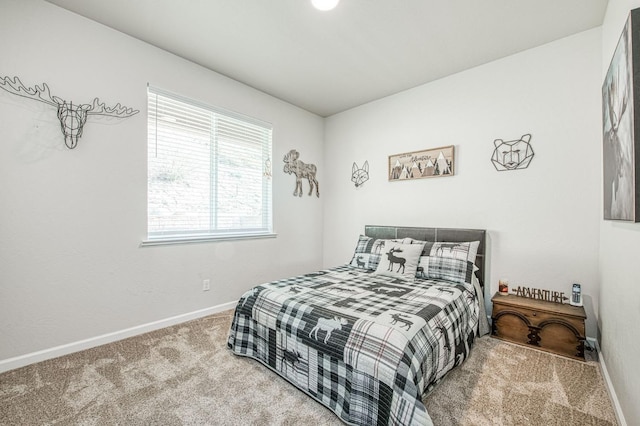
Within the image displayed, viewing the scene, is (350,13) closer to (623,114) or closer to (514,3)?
(514,3)

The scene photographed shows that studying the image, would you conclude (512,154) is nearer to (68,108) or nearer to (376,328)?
(376,328)

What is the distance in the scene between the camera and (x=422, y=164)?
340cm

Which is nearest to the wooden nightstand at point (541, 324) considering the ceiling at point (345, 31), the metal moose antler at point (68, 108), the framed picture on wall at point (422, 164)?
the framed picture on wall at point (422, 164)

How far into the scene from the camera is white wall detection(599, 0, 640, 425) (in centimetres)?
136

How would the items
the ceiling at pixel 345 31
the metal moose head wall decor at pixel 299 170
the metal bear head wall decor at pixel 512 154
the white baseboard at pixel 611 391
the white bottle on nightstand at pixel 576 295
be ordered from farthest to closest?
the metal moose head wall decor at pixel 299 170, the metal bear head wall decor at pixel 512 154, the white bottle on nightstand at pixel 576 295, the ceiling at pixel 345 31, the white baseboard at pixel 611 391

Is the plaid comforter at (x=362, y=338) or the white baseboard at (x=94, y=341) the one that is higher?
the plaid comforter at (x=362, y=338)

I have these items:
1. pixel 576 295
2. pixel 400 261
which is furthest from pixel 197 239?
pixel 576 295

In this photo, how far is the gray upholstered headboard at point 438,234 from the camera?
287 centimetres

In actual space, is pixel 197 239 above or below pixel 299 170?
below

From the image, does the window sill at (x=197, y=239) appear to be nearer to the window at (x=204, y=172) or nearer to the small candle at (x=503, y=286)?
the window at (x=204, y=172)

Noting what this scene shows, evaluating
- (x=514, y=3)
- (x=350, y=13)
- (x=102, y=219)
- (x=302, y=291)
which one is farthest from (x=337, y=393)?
(x=514, y=3)

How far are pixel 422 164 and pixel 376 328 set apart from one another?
7.91 feet

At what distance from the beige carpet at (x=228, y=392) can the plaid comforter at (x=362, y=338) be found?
0.14 m

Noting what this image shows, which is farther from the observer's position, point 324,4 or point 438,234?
point 438,234
